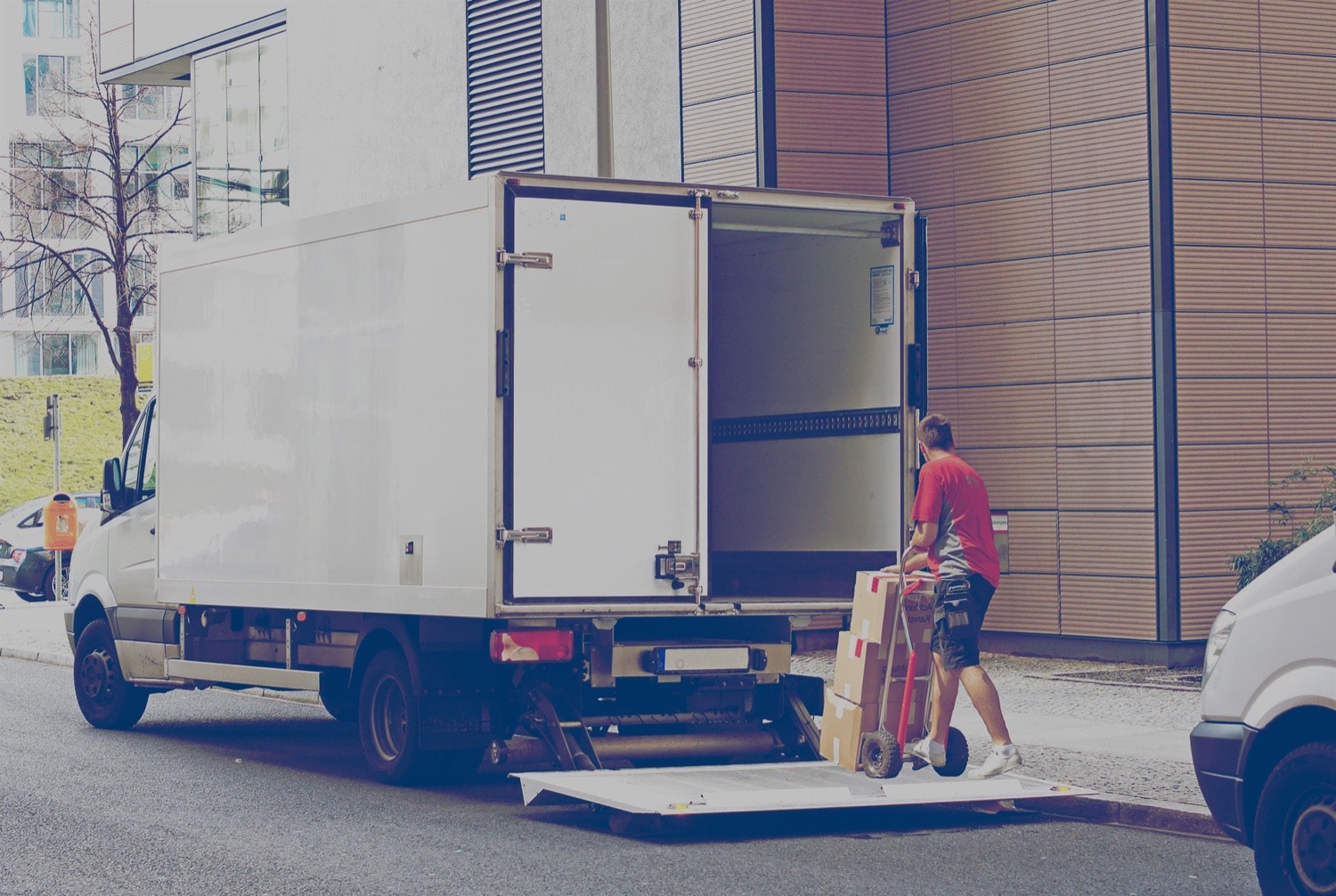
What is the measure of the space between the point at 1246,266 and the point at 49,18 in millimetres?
63418

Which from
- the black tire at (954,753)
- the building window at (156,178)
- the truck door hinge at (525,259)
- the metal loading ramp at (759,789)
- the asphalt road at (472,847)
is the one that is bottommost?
the asphalt road at (472,847)

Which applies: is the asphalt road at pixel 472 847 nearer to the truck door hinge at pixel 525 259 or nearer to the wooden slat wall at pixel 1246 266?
the truck door hinge at pixel 525 259

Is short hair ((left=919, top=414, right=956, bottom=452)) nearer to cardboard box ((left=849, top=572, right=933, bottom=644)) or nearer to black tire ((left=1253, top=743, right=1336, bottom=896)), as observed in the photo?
cardboard box ((left=849, top=572, right=933, bottom=644))

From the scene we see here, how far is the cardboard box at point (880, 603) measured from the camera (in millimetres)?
9641

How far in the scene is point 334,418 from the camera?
10.8 m

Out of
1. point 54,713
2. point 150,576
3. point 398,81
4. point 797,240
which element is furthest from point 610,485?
point 398,81

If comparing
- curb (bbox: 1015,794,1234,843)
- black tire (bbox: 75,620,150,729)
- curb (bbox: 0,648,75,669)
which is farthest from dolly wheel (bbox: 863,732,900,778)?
curb (bbox: 0,648,75,669)

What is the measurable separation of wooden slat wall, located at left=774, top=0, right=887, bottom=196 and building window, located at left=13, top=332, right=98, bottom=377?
5556cm

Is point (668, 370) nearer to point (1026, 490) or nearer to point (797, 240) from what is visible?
point (797, 240)

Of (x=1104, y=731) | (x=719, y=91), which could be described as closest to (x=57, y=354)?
(x=719, y=91)

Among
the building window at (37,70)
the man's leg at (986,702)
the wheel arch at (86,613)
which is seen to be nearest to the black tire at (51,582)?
the wheel arch at (86,613)

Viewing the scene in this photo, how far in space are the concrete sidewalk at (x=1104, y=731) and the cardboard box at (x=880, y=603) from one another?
115 centimetres

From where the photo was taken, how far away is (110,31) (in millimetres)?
27547

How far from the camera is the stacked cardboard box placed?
9.60 m
